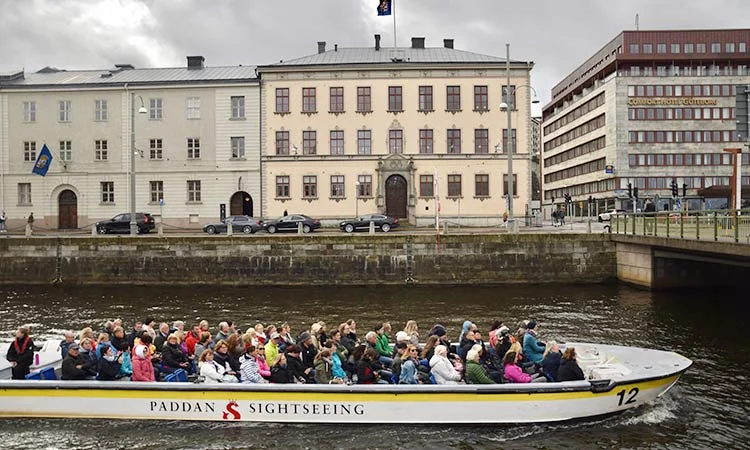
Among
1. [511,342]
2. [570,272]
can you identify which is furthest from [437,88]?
[511,342]

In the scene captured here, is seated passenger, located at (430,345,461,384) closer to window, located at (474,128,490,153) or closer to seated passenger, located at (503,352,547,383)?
seated passenger, located at (503,352,547,383)

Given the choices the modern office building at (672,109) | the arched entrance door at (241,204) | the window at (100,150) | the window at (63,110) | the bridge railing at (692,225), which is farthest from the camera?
the modern office building at (672,109)

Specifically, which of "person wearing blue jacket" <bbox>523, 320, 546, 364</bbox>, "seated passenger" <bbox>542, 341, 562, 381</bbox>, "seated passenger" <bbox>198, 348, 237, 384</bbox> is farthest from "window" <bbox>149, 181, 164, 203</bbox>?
"seated passenger" <bbox>542, 341, 562, 381</bbox>

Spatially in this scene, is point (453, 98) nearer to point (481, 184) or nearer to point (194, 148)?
point (481, 184)

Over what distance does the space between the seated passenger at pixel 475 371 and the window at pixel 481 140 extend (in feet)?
116

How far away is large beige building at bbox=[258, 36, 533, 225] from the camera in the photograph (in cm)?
4591

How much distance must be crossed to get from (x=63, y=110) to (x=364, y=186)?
22257 mm

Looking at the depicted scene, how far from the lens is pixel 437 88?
46.1 meters

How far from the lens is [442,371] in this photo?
1201 centimetres

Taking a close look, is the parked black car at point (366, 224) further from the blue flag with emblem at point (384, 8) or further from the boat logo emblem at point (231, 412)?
the boat logo emblem at point (231, 412)

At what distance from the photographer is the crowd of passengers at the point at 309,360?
12.1m

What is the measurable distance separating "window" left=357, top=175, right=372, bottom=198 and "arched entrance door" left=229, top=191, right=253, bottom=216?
7712 mm

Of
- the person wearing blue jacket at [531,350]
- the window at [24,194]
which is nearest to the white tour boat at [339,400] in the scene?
the person wearing blue jacket at [531,350]

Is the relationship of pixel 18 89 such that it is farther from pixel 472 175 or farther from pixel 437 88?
pixel 472 175
